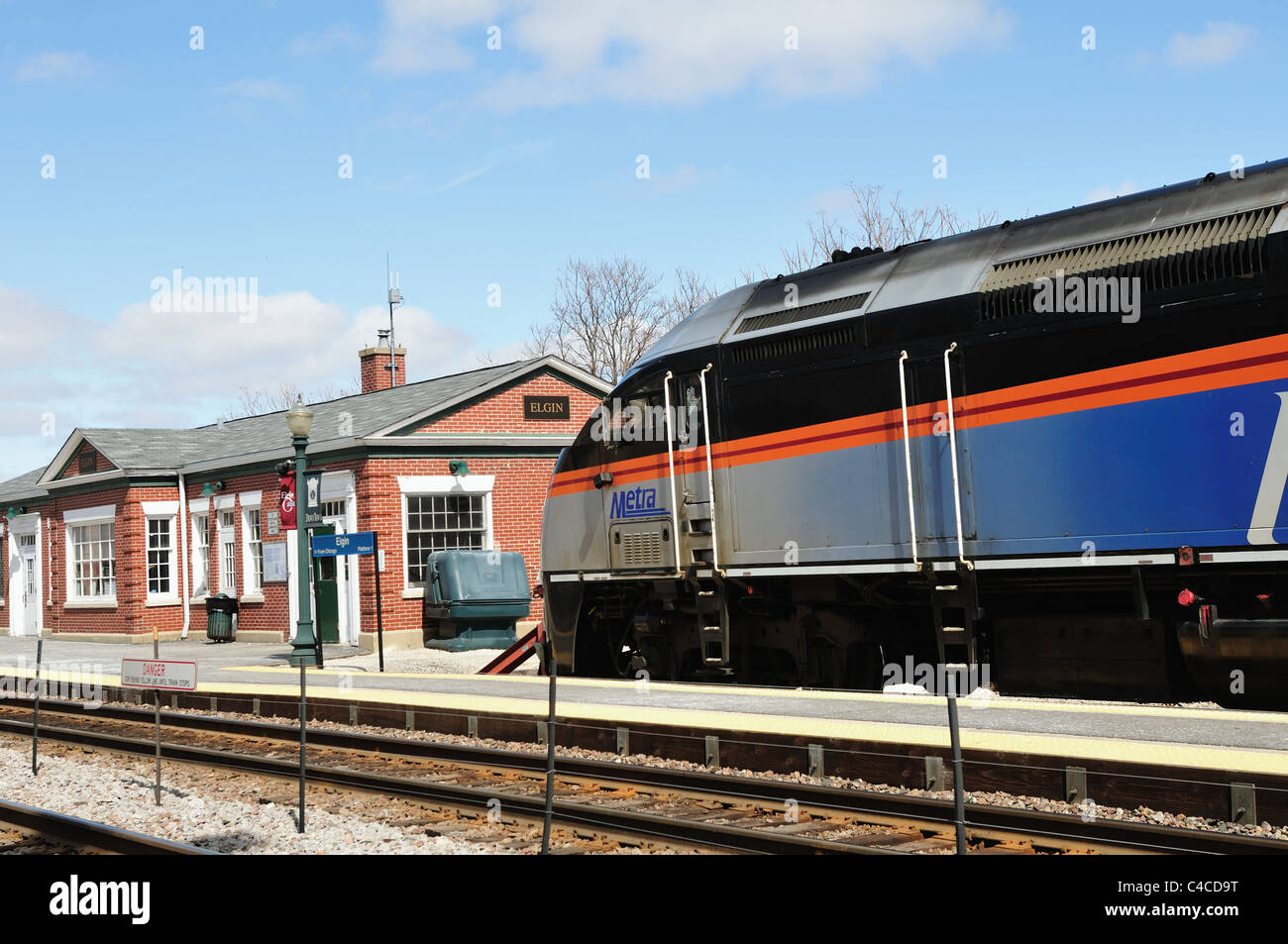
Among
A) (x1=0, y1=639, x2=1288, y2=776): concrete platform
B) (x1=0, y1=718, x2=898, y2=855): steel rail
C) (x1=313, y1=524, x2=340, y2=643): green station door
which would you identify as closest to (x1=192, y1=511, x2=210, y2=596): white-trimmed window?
(x1=313, y1=524, x2=340, y2=643): green station door

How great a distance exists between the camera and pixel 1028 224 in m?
11.4

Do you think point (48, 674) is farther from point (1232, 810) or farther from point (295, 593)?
point (1232, 810)

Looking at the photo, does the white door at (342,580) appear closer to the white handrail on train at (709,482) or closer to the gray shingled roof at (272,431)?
the gray shingled roof at (272,431)

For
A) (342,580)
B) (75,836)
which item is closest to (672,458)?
(75,836)

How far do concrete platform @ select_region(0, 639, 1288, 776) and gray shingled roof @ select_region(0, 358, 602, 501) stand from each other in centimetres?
985

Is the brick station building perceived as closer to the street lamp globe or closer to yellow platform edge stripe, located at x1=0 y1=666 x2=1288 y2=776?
the street lamp globe

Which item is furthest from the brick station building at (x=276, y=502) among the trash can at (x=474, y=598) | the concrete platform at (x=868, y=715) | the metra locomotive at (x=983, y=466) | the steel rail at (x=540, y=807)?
the metra locomotive at (x=983, y=466)

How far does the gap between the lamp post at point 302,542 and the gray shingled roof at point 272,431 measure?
161 inches

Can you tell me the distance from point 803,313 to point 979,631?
3.57 meters

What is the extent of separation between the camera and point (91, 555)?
32438 mm

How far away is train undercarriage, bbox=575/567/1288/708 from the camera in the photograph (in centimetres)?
972

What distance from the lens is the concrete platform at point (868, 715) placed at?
27.5 ft

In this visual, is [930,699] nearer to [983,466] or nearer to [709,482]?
[983,466]
